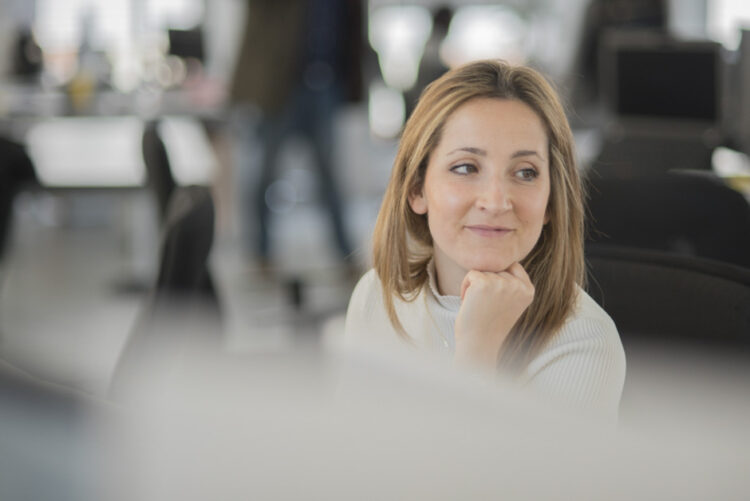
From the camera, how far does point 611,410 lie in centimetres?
49

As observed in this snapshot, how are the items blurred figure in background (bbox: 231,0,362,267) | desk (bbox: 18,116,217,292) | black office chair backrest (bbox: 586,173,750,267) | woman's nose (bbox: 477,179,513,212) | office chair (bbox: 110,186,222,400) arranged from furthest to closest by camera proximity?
desk (bbox: 18,116,217,292) < blurred figure in background (bbox: 231,0,362,267) < office chair (bbox: 110,186,222,400) < black office chair backrest (bbox: 586,173,750,267) < woman's nose (bbox: 477,179,513,212)

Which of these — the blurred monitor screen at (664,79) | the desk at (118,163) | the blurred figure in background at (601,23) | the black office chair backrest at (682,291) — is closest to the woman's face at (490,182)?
the black office chair backrest at (682,291)

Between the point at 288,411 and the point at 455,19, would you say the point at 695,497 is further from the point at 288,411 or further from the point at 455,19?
the point at 455,19

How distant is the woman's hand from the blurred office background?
72mm

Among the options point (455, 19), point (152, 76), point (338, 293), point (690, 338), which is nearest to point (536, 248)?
point (690, 338)

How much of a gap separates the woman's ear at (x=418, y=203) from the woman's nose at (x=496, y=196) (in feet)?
0.19

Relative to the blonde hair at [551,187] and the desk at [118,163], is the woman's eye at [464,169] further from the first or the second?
the desk at [118,163]

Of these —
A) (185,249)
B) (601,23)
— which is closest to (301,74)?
Answer: (601,23)

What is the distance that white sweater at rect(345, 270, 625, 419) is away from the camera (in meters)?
0.51

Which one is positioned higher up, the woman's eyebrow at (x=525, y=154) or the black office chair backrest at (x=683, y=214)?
the woman's eyebrow at (x=525, y=154)

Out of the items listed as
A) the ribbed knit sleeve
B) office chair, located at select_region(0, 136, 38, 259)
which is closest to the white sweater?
the ribbed knit sleeve

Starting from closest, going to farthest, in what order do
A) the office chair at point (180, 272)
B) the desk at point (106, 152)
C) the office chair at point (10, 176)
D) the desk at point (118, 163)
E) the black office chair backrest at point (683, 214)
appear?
the black office chair backrest at point (683, 214)
the office chair at point (180, 272)
the office chair at point (10, 176)
the desk at point (118, 163)
the desk at point (106, 152)

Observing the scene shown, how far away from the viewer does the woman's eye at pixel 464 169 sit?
0.51 m

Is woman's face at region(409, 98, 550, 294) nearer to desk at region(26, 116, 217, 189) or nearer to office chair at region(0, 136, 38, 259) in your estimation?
office chair at region(0, 136, 38, 259)
